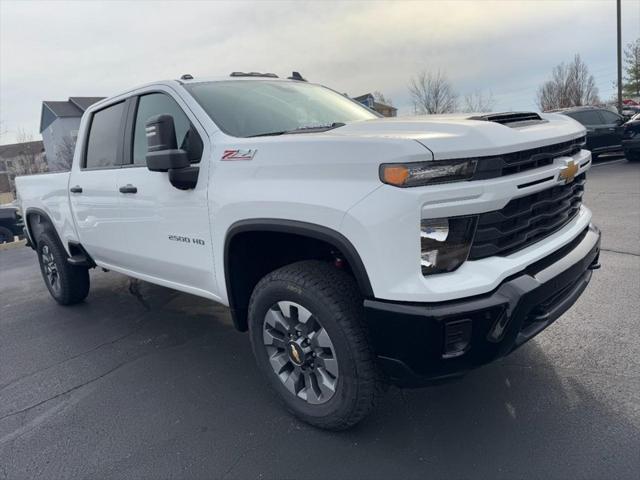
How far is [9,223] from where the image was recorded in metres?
12.7

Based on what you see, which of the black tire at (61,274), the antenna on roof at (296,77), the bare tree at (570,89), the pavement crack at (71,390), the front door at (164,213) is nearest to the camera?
the front door at (164,213)

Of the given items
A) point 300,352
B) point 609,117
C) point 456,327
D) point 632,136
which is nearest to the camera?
point 456,327

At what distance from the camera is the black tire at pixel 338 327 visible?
7.79ft

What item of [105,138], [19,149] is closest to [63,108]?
[19,149]

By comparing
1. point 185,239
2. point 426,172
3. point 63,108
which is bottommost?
point 185,239

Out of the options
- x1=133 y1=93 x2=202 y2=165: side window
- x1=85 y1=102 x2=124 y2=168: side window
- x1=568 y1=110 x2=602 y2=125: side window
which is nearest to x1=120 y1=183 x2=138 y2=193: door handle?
x1=133 y1=93 x2=202 y2=165: side window

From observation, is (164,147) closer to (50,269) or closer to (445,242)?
(445,242)

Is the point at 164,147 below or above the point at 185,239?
above

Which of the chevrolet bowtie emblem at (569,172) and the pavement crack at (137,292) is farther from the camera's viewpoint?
the pavement crack at (137,292)

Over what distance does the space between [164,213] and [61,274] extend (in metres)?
2.59

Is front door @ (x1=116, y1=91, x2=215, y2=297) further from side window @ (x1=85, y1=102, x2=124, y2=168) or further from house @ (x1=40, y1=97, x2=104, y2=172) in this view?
house @ (x1=40, y1=97, x2=104, y2=172)

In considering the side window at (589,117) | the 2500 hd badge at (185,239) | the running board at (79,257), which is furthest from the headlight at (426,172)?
the side window at (589,117)

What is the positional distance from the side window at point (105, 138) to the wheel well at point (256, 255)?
1.71m

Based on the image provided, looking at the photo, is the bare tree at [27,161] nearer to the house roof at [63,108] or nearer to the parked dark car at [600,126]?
the house roof at [63,108]
